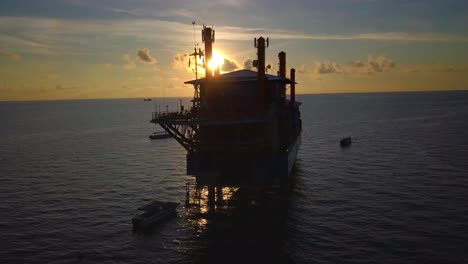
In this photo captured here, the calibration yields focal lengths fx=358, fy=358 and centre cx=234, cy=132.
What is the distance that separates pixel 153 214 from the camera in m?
47.4

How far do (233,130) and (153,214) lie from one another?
15445 mm

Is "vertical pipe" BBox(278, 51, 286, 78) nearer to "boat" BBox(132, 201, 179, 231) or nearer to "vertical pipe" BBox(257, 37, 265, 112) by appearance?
"vertical pipe" BBox(257, 37, 265, 112)

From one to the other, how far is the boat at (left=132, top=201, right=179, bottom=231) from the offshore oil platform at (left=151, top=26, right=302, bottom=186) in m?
5.86

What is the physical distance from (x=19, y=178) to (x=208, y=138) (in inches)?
1946

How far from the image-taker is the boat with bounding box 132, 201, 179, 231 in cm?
4494

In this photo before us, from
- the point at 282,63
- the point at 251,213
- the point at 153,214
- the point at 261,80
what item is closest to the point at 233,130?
the point at 261,80

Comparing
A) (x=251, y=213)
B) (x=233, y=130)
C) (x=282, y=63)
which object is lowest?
(x=251, y=213)

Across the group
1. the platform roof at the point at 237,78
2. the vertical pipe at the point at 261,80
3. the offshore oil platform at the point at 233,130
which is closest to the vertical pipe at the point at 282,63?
the platform roof at the point at 237,78

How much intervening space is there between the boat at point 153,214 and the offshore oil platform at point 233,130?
5856 mm

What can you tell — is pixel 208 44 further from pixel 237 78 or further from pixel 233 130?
pixel 233 130

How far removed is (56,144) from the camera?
125m

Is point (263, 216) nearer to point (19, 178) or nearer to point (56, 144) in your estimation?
point (19, 178)

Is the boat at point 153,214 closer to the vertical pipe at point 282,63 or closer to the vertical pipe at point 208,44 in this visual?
the vertical pipe at point 208,44

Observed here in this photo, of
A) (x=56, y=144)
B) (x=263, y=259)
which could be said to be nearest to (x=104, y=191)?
(x=263, y=259)
